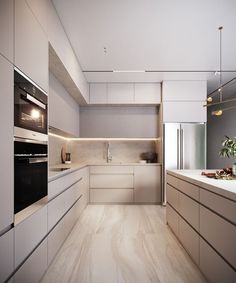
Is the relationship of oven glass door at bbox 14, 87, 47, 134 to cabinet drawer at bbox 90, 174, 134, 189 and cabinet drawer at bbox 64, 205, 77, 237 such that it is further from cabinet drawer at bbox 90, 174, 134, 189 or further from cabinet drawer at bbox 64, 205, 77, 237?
cabinet drawer at bbox 90, 174, 134, 189

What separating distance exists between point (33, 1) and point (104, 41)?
4.72 feet

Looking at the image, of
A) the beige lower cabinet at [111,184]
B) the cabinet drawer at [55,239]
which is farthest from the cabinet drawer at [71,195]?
the beige lower cabinet at [111,184]

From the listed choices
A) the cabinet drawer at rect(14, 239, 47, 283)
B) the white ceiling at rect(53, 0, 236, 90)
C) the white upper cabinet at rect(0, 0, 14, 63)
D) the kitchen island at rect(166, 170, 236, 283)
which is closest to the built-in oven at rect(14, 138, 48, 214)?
the cabinet drawer at rect(14, 239, 47, 283)

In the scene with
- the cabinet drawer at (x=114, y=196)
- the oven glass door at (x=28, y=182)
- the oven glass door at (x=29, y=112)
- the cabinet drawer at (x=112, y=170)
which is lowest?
the cabinet drawer at (x=114, y=196)

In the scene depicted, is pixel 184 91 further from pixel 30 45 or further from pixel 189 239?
pixel 30 45

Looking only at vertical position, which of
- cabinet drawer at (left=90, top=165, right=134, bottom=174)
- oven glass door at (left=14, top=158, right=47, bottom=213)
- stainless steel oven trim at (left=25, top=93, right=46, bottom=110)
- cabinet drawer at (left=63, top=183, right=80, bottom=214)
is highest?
stainless steel oven trim at (left=25, top=93, right=46, bottom=110)

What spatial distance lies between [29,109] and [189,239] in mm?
2000

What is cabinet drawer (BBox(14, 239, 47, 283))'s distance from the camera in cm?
153

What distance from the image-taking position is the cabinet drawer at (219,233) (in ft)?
4.95

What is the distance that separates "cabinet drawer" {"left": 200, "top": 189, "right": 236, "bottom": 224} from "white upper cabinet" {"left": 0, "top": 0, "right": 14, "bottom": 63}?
167cm

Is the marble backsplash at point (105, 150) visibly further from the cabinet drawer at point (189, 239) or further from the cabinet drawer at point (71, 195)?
the cabinet drawer at point (189, 239)

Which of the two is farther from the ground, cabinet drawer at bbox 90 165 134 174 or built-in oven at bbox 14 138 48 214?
built-in oven at bbox 14 138 48 214

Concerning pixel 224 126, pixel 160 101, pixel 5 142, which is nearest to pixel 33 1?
pixel 5 142

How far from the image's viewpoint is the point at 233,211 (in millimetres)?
1479
